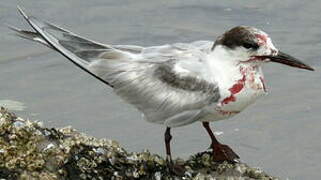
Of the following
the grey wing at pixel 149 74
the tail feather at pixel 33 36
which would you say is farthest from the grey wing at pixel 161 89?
the tail feather at pixel 33 36

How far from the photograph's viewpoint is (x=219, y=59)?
5145 millimetres

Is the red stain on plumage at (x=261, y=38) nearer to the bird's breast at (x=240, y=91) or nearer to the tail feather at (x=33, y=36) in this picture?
the bird's breast at (x=240, y=91)

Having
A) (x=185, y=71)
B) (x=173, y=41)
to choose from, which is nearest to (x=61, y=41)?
(x=185, y=71)

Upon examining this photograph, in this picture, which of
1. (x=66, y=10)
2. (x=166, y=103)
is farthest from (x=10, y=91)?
(x=166, y=103)

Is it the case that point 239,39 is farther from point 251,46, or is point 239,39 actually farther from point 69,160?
point 69,160

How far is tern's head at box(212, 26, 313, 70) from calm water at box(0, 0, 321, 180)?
2.02m

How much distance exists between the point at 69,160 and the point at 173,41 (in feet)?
13.5

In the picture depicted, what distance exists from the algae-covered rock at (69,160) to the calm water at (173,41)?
6.87 ft

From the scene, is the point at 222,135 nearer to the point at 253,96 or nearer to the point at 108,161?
the point at 253,96

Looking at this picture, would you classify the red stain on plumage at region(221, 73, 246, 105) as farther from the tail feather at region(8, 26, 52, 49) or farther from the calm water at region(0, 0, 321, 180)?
the calm water at region(0, 0, 321, 180)

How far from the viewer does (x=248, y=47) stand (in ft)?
16.7

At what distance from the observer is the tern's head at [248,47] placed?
201 inches

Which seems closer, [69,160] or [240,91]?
[69,160]

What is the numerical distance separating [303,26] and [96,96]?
2331 millimetres
